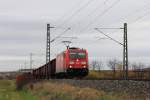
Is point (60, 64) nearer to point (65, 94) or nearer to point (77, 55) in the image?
point (77, 55)

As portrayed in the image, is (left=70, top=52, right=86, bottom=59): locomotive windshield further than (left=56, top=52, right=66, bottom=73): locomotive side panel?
No

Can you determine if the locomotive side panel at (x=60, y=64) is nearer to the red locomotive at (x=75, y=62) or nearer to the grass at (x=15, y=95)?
the red locomotive at (x=75, y=62)

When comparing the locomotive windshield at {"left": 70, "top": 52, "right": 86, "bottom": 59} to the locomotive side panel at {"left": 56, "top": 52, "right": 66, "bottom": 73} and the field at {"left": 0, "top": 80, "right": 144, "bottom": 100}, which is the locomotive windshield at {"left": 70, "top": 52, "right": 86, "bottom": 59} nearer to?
the locomotive side panel at {"left": 56, "top": 52, "right": 66, "bottom": 73}

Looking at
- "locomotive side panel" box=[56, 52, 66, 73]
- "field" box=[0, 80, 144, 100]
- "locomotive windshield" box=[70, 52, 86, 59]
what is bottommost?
"field" box=[0, 80, 144, 100]

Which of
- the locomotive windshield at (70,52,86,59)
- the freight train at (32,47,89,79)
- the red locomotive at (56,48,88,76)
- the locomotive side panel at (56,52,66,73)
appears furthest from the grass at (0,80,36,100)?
the locomotive windshield at (70,52,86,59)

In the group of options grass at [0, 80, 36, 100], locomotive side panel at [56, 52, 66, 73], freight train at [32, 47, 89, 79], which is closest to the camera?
grass at [0, 80, 36, 100]

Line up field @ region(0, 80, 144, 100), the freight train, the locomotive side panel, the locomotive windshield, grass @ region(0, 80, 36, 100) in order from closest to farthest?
1. field @ region(0, 80, 144, 100)
2. grass @ region(0, 80, 36, 100)
3. the freight train
4. the locomotive windshield
5. the locomotive side panel

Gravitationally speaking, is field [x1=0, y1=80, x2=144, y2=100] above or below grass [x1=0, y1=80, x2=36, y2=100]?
above

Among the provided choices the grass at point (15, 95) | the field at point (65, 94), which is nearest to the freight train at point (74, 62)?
the field at point (65, 94)

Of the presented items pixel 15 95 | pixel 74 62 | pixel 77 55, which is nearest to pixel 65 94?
pixel 74 62

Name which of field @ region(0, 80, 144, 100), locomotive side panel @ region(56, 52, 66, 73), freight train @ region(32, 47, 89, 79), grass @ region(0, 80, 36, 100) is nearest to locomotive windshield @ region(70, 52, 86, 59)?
freight train @ region(32, 47, 89, 79)

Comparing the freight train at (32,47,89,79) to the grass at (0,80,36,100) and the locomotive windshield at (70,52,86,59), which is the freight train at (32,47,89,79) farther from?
the grass at (0,80,36,100)

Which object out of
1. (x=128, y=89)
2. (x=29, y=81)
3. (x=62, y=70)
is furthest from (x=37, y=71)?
(x=128, y=89)

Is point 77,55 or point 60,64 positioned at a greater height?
point 77,55
